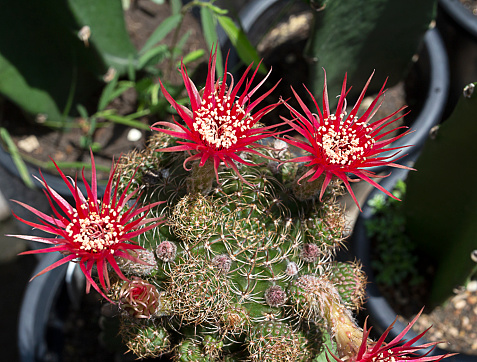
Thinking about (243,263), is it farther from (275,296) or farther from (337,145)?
(337,145)

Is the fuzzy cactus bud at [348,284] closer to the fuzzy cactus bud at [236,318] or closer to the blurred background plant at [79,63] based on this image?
the fuzzy cactus bud at [236,318]

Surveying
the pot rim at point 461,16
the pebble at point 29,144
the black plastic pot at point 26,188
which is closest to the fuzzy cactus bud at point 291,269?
the black plastic pot at point 26,188

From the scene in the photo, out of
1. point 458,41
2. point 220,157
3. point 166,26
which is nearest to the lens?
point 220,157

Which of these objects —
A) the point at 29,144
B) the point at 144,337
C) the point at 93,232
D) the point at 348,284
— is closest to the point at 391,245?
the point at 348,284

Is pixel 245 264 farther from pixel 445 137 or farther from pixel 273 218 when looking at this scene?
pixel 445 137

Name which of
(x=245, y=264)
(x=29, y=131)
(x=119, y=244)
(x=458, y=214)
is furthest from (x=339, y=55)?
(x=29, y=131)

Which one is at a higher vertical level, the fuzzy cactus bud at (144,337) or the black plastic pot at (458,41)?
Result: the black plastic pot at (458,41)

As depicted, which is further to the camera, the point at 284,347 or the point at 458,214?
the point at 458,214
